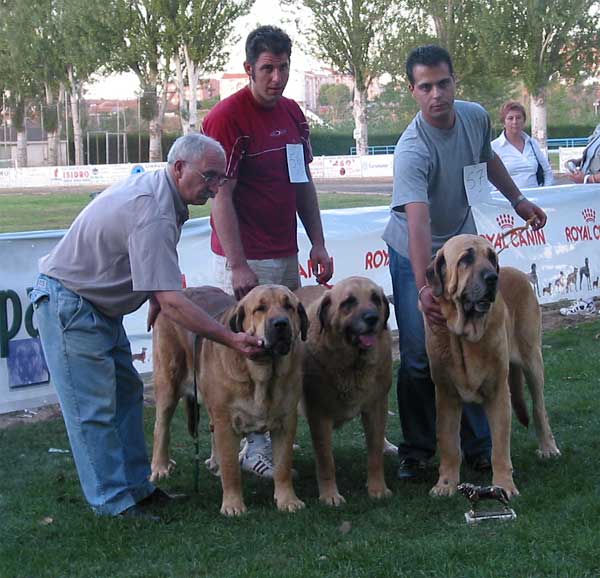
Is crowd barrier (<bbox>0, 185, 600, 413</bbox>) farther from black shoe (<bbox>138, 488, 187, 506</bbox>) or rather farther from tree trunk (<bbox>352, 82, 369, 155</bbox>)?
tree trunk (<bbox>352, 82, 369, 155</bbox>)

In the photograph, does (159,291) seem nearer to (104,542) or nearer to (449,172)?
(104,542)

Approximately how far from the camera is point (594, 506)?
4.67 meters

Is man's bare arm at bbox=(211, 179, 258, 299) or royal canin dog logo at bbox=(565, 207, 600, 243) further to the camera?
royal canin dog logo at bbox=(565, 207, 600, 243)

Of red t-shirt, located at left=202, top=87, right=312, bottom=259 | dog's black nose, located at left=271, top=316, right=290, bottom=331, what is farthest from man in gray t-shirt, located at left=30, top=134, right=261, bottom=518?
red t-shirt, located at left=202, top=87, right=312, bottom=259

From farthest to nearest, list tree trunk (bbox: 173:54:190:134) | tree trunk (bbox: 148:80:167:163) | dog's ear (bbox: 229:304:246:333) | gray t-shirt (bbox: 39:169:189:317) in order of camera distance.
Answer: tree trunk (bbox: 148:80:167:163), tree trunk (bbox: 173:54:190:134), dog's ear (bbox: 229:304:246:333), gray t-shirt (bbox: 39:169:189:317)

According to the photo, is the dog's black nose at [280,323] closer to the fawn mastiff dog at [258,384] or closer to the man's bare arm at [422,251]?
the fawn mastiff dog at [258,384]

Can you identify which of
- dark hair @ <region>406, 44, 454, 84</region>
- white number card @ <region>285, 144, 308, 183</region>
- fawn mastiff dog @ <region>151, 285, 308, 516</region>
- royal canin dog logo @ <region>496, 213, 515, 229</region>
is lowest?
fawn mastiff dog @ <region>151, 285, 308, 516</region>

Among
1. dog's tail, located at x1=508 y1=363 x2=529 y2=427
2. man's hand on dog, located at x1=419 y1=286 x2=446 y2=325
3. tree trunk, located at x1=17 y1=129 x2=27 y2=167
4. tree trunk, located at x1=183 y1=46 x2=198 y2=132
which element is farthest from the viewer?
tree trunk, located at x1=17 y1=129 x2=27 y2=167

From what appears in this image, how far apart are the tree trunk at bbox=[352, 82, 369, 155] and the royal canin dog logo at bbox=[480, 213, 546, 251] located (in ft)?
123

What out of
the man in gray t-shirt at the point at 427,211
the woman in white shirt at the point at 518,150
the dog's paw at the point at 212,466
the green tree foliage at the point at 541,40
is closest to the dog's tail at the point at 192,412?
the dog's paw at the point at 212,466

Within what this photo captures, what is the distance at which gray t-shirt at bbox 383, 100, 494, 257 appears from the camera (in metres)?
5.14

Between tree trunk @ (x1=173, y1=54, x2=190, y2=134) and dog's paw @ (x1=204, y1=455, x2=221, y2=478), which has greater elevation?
tree trunk @ (x1=173, y1=54, x2=190, y2=134)

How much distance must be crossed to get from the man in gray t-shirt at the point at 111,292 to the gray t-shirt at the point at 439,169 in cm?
108

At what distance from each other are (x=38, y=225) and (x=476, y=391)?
16416 mm
